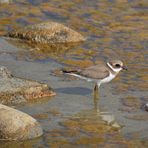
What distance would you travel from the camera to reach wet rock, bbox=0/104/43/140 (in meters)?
12.0

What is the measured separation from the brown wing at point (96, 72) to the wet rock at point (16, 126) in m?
3.57

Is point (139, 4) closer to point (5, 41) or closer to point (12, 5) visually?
point (12, 5)

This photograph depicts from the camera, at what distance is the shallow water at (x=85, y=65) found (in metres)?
12.7

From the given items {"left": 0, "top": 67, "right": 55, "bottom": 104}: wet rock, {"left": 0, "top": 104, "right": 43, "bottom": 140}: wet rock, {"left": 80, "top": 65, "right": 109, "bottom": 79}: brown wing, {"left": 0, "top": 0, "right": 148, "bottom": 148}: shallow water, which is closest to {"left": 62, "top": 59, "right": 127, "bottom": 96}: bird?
{"left": 80, "top": 65, "right": 109, "bottom": 79}: brown wing

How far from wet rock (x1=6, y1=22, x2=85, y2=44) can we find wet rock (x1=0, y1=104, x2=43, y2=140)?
28.0 feet

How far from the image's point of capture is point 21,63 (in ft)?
57.8

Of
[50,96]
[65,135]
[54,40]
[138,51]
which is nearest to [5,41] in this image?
[54,40]

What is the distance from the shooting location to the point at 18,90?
46.8 ft

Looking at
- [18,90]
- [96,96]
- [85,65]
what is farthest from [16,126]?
[85,65]

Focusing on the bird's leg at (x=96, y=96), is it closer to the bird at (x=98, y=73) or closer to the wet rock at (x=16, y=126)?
the bird at (x=98, y=73)

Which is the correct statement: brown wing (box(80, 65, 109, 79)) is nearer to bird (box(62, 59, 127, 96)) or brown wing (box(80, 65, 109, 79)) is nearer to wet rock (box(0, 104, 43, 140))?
bird (box(62, 59, 127, 96))

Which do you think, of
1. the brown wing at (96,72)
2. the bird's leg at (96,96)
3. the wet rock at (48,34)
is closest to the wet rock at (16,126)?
the bird's leg at (96,96)

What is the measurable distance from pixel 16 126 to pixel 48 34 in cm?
899

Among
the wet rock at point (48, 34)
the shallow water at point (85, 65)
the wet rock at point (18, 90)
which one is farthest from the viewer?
the wet rock at point (48, 34)
